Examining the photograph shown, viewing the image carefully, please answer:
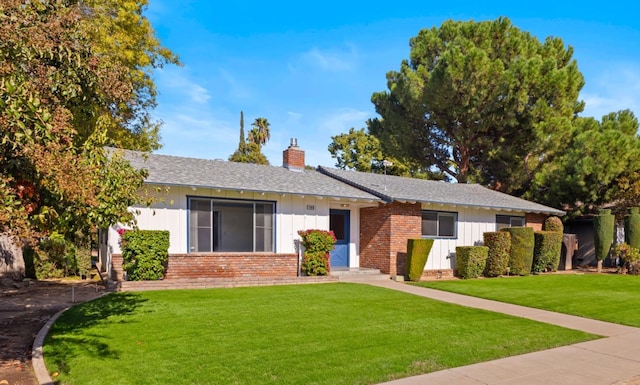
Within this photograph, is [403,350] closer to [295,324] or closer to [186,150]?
[295,324]

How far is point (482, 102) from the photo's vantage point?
25828mm

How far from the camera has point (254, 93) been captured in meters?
21.6

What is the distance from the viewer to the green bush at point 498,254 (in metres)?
17.7

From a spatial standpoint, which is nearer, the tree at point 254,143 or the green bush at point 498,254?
the green bush at point 498,254

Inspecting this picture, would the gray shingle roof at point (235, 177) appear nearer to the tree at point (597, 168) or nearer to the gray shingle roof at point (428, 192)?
the gray shingle roof at point (428, 192)

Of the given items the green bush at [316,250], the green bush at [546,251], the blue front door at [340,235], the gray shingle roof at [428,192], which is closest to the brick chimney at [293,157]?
the gray shingle roof at [428,192]

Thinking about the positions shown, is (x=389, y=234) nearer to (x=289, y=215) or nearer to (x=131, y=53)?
(x=289, y=215)

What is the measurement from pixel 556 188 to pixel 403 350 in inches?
840

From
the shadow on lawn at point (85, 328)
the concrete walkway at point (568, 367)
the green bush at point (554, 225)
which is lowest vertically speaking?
the concrete walkway at point (568, 367)

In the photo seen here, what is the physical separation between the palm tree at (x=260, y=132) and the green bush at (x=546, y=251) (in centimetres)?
3684

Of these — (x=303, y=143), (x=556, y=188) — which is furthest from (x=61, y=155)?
(x=556, y=188)

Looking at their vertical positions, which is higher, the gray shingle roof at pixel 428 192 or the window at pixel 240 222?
the gray shingle roof at pixel 428 192

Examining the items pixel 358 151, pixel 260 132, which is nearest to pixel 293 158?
pixel 358 151

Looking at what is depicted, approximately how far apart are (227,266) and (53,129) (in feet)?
32.3
